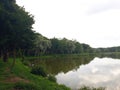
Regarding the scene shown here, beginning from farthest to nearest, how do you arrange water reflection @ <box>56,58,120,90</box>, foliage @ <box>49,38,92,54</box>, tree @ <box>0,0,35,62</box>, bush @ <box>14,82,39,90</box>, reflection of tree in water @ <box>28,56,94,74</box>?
1. foliage @ <box>49,38,92,54</box>
2. reflection of tree in water @ <box>28,56,94,74</box>
3. water reflection @ <box>56,58,120,90</box>
4. tree @ <box>0,0,35,62</box>
5. bush @ <box>14,82,39,90</box>

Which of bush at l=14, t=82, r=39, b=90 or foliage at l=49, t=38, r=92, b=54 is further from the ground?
foliage at l=49, t=38, r=92, b=54

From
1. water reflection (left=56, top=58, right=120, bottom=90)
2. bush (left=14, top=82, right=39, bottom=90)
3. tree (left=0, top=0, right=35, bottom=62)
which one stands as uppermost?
tree (left=0, top=0, right=35, bottom=62)

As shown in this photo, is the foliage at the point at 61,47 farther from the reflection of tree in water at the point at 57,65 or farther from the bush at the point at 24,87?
the bush at the point at 24,87

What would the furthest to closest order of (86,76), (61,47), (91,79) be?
(61,47)
(86,76)
(91,79)

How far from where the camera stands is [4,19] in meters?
35.0

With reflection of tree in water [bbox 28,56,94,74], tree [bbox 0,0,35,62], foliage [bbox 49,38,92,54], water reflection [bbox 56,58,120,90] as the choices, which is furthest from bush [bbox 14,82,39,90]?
foliage [bbox 49,38,92,54]

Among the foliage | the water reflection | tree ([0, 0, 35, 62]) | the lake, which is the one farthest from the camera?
the foliage

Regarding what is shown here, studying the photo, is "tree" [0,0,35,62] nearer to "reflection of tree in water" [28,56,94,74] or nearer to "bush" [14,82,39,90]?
"bush" [14,82,39,90]

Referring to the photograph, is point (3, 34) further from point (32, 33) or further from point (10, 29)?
point (32, 33)

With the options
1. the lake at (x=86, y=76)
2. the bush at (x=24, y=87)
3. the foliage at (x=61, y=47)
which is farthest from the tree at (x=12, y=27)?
the foliage at (x=61, y=47)

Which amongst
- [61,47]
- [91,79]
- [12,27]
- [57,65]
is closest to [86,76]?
[91,79]

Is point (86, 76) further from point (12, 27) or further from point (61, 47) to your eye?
point (61, 47)

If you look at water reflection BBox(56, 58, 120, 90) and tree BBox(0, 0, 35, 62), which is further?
water reflection BBox(56, 58, 120, 90)

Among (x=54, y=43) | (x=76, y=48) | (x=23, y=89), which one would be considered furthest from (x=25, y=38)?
(x=76, y=48)
